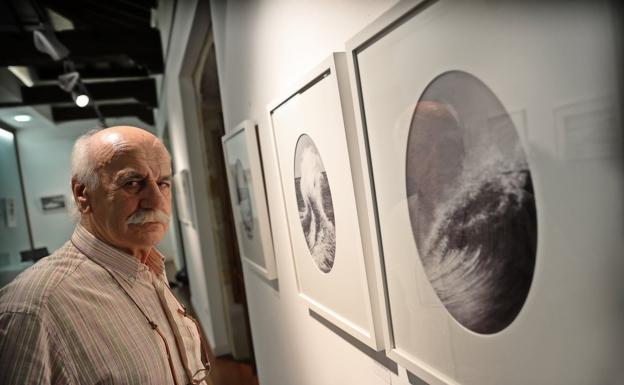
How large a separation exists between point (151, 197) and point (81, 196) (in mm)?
178

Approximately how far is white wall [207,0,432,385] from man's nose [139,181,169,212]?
19.4 inches

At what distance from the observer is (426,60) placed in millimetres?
620

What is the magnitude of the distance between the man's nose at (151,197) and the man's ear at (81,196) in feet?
0.46

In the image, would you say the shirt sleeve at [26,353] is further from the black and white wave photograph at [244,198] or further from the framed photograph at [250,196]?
the black and white wave photograph at [244,198]

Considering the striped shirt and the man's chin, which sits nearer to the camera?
the striped shirt

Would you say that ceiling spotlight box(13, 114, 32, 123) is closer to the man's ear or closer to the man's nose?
the man's ear

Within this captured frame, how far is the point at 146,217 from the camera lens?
1018 mm

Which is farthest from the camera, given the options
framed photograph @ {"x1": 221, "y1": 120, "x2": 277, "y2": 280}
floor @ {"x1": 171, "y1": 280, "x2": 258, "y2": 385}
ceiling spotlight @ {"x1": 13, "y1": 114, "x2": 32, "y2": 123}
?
floor @ {"x1": 171, "y1": 280, "x2": 258, "y2": 385}

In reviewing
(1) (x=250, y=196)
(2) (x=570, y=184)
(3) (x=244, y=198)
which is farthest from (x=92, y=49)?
(2) (x=570, y=184)

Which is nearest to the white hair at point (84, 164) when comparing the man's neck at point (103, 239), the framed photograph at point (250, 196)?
the man's neck at point (103, 239)

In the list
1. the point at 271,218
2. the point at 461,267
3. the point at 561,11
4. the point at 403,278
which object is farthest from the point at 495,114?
the point at 271,218

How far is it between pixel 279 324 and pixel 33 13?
120 inches

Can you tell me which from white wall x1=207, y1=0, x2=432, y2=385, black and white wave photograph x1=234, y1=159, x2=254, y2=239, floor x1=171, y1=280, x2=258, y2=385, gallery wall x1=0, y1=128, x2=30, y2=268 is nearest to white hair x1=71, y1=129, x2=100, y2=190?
gallery wall x1=0, y1=128, x2=30, y2=268

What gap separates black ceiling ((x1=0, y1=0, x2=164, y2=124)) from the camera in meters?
1.96
